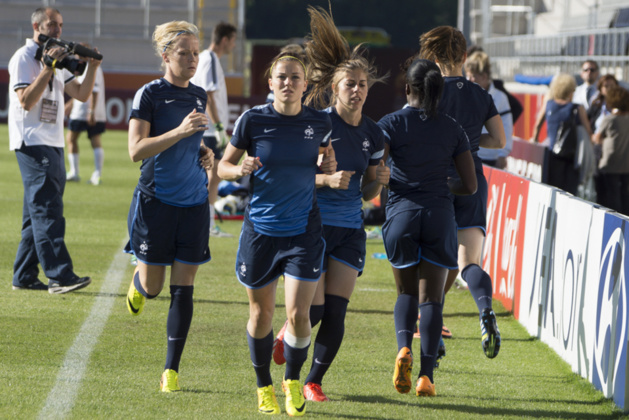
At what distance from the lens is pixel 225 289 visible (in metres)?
8.66

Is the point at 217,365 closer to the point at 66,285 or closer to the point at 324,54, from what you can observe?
the point at 324,54

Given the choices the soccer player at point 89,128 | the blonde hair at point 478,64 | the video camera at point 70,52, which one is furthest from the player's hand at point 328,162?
the soccer player at point 89,128

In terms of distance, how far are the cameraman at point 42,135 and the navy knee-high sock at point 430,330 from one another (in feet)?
11.2

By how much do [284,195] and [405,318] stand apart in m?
1.15

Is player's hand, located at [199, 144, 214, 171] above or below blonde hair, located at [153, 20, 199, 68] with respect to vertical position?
below

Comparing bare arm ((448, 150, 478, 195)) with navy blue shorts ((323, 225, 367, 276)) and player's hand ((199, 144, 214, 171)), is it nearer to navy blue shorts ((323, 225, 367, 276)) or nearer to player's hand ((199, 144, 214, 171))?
navy blue shorts ((323, 225, 367, 276))

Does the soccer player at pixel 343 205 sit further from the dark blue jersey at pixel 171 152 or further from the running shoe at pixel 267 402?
the dark blue jersey at pixel 171 152

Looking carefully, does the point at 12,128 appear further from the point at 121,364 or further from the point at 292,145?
the point at 292,145

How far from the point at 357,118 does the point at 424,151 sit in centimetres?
41

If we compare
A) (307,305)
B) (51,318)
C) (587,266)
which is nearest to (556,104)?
(587,266)

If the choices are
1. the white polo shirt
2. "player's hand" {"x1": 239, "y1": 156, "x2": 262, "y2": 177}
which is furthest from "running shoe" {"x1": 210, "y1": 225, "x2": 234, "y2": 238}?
"player's hand" {"x1": 239, "y1": 156, "x2": 262, "y2": 177}

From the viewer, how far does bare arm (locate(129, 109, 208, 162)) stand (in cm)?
505

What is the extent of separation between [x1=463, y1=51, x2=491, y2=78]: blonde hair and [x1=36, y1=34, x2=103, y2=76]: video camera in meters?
3.47

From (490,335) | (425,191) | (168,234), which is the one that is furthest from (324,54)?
(490,335)
